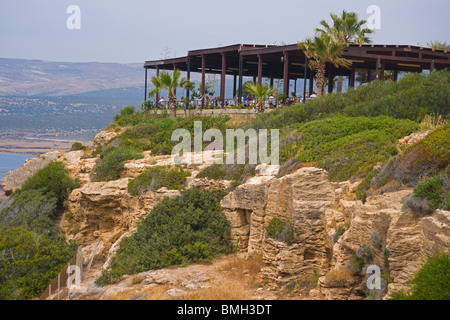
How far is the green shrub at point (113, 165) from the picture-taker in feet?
77.2

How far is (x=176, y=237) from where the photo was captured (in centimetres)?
1683

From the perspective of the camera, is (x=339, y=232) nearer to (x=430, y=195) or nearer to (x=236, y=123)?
(x=430, y=195)

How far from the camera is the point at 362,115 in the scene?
20922 millimetres

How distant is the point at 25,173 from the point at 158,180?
12934 mm

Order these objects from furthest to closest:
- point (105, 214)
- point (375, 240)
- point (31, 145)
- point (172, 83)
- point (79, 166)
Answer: point (31, 145)
point (172, 83)
point (79, 166)
point (105, 214)
point (375, 240)

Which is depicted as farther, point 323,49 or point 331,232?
point 323,49

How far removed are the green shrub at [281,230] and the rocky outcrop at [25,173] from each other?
1769cm

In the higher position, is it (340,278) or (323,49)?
(323,49)

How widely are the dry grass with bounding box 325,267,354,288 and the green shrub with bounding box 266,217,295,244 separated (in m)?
2.66

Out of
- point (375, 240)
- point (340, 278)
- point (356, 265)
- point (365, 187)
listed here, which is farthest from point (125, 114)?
point (375, 240)

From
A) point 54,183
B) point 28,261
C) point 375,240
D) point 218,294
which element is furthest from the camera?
point 54,183

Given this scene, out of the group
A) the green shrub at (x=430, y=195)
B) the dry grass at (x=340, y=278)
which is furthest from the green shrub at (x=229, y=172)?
the green shrub at (x=430, y=195)
